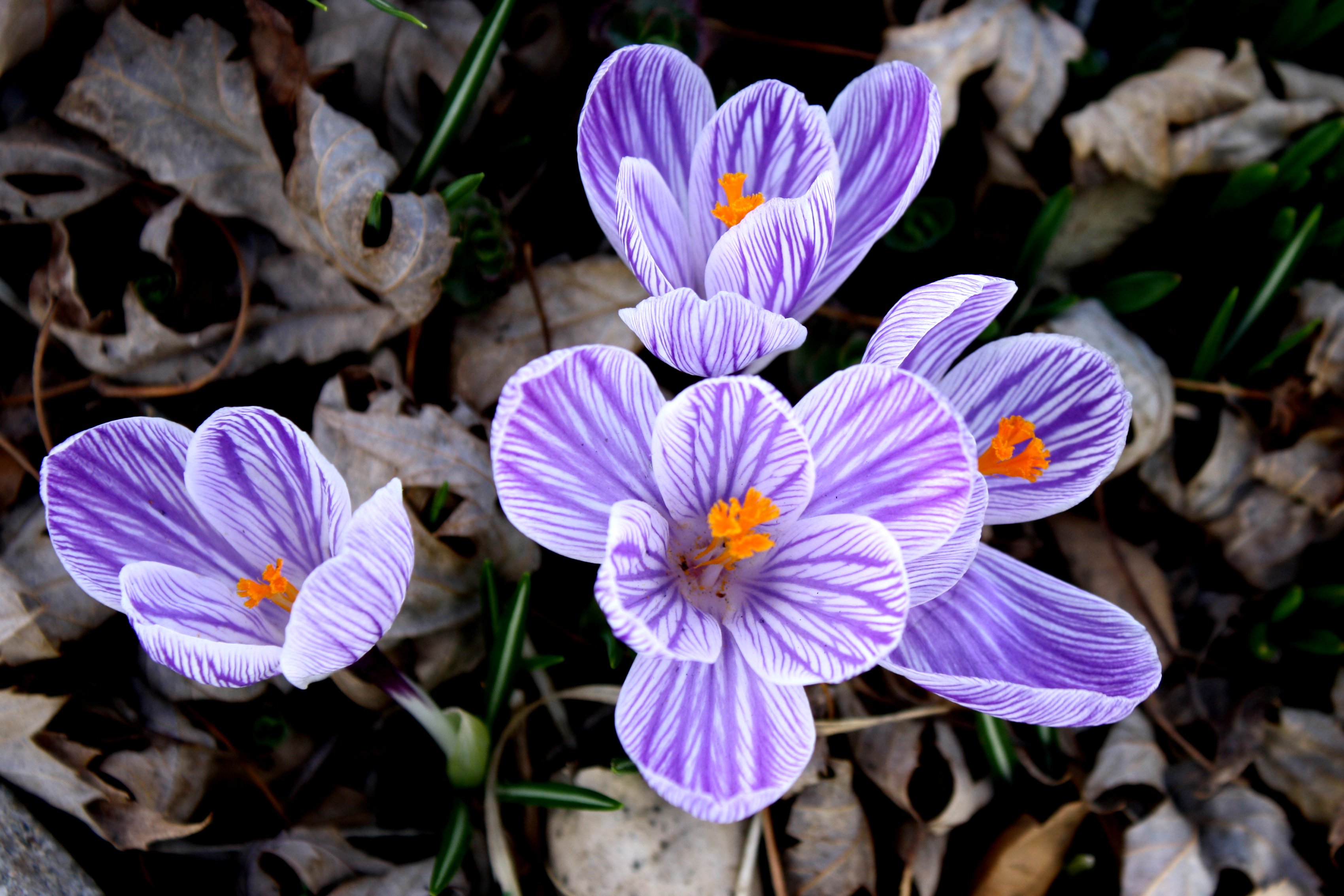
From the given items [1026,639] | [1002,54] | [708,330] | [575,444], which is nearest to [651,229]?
[708,330]

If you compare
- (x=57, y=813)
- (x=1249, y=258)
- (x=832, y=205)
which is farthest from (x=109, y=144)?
(x=1249, y=258)

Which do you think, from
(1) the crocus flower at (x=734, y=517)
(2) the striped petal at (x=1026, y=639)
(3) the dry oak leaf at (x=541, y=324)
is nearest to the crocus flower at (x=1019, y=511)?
(2) the striped petal at (x=1026, y=639)

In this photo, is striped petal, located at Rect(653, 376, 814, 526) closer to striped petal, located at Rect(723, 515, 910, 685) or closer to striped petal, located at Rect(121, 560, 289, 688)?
striped petal, located at Rect(723, 515, 910, 685)

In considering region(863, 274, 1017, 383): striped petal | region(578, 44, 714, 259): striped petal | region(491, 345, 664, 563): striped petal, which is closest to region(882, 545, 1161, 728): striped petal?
region(863, 274, 1017, 383): striped petal

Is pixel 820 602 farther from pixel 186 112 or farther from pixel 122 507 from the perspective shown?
pixel 186 112

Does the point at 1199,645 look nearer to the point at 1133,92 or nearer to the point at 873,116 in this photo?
the point at 1133,92
